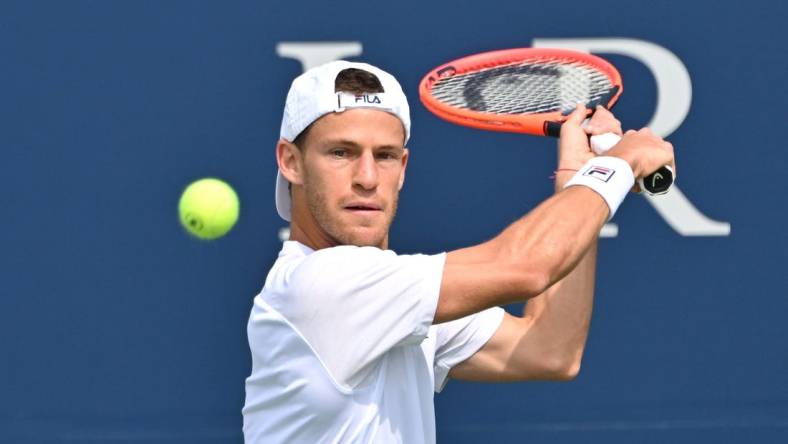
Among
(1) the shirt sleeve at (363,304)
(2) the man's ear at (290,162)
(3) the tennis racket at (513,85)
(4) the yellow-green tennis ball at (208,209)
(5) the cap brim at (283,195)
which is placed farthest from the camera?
(4) the yellow-green tennis ball at (208,209)

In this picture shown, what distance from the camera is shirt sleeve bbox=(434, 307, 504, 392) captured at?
3.26m

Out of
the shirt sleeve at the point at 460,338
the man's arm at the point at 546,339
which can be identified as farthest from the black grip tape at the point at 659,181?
the shirt sleeve at the point at 460,338

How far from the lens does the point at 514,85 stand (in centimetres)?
381

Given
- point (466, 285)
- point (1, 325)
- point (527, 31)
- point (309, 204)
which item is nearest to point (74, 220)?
point (1, 325)

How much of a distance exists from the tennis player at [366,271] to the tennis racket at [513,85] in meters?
0.41

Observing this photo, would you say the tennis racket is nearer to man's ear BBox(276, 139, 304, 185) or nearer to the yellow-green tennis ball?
man's ear BBox(276, 139, 304, 185)

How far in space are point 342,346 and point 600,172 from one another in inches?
22.8

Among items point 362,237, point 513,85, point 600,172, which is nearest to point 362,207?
point 362,237

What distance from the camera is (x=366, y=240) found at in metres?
2.99

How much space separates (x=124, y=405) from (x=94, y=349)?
0.19m

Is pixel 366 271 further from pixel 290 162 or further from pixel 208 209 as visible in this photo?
pixel 208 209

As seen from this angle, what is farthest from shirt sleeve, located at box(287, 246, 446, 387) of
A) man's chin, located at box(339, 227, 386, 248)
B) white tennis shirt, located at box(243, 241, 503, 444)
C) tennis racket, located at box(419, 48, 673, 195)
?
tennis racket, located at box(419, 48, 673, 195)

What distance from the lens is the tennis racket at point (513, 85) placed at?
11.8ft

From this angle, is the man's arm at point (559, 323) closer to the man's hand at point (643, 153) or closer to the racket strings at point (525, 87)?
the man's hand at point (643, 153)
